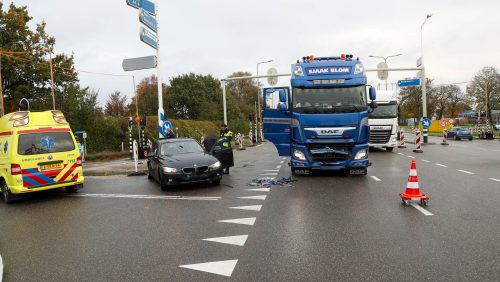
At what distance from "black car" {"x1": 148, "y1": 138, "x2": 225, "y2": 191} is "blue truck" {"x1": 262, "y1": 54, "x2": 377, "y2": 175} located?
2602mm

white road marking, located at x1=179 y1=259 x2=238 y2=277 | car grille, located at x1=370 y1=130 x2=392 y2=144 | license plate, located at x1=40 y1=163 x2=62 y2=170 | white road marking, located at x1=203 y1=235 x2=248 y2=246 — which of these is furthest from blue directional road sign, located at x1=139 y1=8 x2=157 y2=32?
white road marking, located at x1=179 y1=259 x2=238 y2=277

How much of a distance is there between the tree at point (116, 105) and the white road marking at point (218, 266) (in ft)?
239

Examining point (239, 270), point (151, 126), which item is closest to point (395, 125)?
point (239, 270)

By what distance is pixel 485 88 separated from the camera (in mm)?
71438

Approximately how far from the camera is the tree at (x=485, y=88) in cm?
7188

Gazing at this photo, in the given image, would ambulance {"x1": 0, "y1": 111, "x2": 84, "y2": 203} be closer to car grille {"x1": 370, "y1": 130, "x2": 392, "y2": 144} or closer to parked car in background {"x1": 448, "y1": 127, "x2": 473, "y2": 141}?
car grille {"x1": 370, "y1": 130, "x2": 392, "y2": 144}

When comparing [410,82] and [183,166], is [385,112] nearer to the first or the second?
[410,82]

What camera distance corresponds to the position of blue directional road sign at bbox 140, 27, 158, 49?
53.5 ft

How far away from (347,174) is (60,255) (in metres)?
9.42

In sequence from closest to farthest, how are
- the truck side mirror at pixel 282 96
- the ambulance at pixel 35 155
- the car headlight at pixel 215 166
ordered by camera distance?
the ambulance at pixel 35 155
the car headlight at pixel 215 166
the truck side mirror at pixel 282 96

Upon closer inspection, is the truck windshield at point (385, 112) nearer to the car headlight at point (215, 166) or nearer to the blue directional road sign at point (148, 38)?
the blue directional road sign at point (148, 38)

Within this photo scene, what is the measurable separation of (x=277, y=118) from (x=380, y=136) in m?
11.1

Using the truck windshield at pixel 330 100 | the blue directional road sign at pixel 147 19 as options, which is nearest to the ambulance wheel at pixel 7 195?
the truck windshield at pixel 330 100

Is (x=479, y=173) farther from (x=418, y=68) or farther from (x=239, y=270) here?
(x=418, y=68)
